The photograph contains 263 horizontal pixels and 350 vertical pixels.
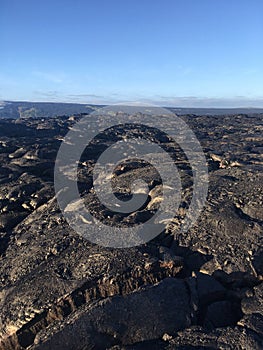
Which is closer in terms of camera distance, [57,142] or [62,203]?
[62,203]

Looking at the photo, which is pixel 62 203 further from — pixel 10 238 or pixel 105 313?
pixel 105 313

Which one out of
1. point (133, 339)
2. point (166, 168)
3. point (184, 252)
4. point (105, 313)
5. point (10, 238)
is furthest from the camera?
point (166, 168)

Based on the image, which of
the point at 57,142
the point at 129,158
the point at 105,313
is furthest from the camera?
the point at 57,142

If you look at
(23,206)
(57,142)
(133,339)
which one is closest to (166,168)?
(23,206)

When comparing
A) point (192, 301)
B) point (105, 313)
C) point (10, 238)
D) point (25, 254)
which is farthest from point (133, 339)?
point (10, 238)

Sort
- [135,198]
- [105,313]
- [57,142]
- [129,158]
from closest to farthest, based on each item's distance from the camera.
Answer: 1. [105,313]
2. [135,198]
3. [129,158]
4. [57,142]

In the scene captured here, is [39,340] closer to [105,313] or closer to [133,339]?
[105,313]
